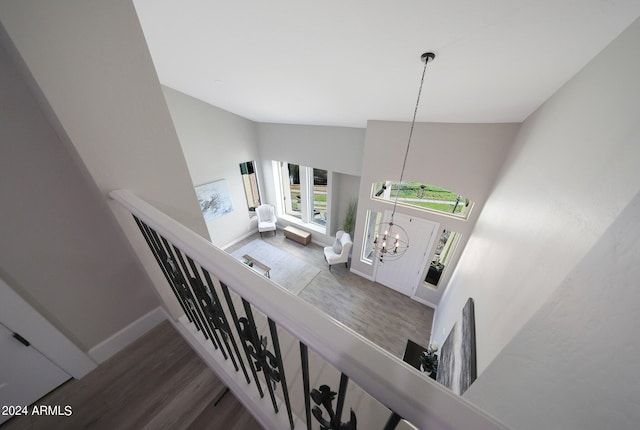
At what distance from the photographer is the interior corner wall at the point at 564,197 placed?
2.94ft

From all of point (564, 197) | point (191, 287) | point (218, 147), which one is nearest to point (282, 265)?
point (218, 147)

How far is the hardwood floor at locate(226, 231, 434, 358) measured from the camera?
3898mm

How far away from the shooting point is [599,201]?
37.0 inches

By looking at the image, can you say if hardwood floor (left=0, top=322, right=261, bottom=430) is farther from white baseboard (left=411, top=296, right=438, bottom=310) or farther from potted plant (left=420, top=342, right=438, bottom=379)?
white baseboard (left=411, top=296, right=438, bottom=310)

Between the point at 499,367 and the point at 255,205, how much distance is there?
641 cm

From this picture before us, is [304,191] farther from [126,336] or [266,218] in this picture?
[126,336]

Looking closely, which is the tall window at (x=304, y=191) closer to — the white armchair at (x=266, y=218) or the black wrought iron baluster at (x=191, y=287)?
the white armchair at (x=266, y=218)

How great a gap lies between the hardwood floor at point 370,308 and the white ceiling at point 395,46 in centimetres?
361

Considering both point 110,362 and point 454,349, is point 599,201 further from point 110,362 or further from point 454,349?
point 110,362

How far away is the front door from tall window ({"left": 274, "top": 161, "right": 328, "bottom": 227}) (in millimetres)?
2387

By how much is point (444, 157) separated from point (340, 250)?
3080mm

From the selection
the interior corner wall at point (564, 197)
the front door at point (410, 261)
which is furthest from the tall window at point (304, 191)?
the interior corner wall at point (564, 197)

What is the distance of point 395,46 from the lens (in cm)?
170

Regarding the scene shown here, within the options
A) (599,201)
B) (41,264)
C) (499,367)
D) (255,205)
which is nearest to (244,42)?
(41,264)
